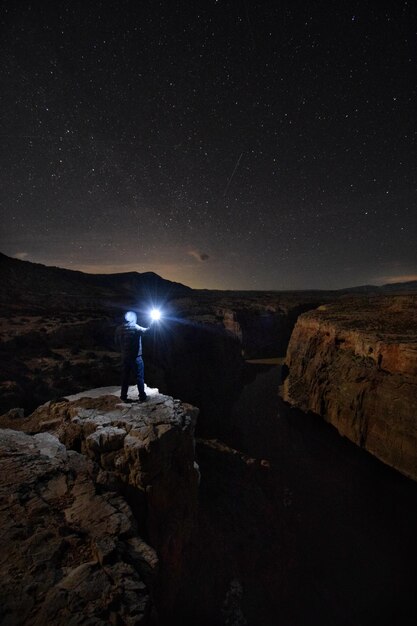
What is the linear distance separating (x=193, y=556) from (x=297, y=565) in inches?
127

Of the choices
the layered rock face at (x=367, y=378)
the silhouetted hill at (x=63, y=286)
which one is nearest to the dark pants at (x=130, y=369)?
the layered rock face at (x=367, y=378)

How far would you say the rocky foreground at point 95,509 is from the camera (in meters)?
3.03

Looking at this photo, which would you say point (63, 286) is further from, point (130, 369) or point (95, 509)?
point (95, 509)

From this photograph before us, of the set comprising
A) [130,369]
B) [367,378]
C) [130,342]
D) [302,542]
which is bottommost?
[302,542]

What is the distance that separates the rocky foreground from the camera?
3.03 m

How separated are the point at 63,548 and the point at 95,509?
0.75 metres

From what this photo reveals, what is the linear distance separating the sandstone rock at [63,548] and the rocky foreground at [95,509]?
10 millimetres

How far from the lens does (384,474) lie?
12.2 meters

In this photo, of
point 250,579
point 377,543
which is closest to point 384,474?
point 377,543

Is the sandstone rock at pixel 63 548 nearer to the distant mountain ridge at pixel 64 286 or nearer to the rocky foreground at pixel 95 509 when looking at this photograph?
the rocky foreground at pixel 95 509

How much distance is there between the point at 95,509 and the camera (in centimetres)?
433

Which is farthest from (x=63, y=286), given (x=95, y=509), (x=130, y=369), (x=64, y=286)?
(x=95, y=509)

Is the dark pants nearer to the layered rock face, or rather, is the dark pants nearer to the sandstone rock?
the sandstone rock

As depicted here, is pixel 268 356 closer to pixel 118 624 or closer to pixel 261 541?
pixel 261 541
